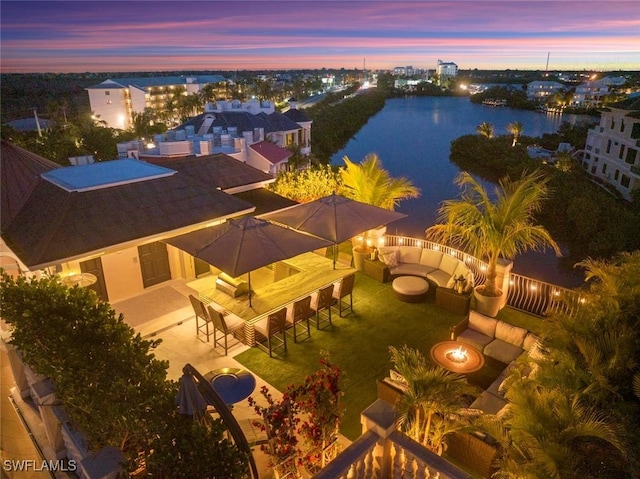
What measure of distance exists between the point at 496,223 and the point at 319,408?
7.09 m

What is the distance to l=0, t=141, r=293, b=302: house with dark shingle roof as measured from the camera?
999 centimetres

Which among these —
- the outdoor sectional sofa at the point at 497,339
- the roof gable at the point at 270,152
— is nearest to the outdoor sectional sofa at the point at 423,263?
the outdoor sectional sofa at the point at 497,339

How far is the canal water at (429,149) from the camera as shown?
30.6 m

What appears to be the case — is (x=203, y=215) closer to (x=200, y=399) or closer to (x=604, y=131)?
(x=200, y=399)

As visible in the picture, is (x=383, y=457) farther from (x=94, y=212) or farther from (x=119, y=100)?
(x=119, y=100)

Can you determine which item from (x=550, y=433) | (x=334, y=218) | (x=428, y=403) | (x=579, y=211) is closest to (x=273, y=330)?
(x=334, y=218)

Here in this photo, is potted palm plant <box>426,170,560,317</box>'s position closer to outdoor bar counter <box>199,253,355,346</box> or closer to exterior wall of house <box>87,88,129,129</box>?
outdoor bar counter <box>199,253,355,346</box>

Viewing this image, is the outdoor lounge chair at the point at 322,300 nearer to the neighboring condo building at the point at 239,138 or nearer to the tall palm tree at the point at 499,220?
the tall palm tree at the point at 499,220

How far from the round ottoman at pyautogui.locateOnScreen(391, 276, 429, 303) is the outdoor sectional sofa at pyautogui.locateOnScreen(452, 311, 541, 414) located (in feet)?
6.60

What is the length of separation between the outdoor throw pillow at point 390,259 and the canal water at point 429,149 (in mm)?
18410

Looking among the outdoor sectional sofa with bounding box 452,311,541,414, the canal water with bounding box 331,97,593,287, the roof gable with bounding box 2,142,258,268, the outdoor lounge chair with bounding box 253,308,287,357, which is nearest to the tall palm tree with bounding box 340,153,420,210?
the roof gable with bounding box 2,142,258,268

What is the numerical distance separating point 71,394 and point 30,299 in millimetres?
1726

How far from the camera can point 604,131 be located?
39188 millimetres

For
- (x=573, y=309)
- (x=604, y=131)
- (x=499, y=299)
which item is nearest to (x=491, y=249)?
(x=499, y=299)
